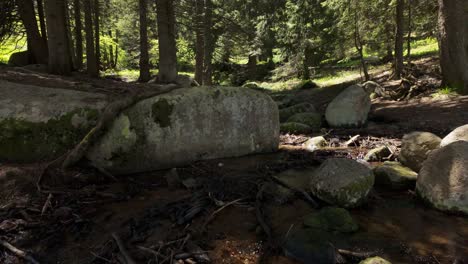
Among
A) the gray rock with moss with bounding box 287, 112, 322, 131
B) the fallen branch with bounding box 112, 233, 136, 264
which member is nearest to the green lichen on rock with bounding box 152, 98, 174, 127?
the fallen branch with bounding box 112, 233, 136, 264

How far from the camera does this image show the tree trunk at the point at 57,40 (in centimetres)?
1055

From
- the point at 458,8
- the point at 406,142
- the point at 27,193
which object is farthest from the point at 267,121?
the point at 458,8

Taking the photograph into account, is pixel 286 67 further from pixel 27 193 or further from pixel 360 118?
pixel 27 193

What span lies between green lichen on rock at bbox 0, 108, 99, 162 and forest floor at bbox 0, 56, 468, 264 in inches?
14.8

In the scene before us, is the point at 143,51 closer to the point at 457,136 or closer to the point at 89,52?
the point at 89,52

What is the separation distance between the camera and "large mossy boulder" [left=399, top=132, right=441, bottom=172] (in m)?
5.98

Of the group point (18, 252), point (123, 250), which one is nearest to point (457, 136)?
point (123, 250)

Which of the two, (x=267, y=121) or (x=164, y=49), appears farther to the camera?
(x=164, y=49)

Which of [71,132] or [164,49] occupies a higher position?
[164,49]

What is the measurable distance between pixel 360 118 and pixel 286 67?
15.2 metres

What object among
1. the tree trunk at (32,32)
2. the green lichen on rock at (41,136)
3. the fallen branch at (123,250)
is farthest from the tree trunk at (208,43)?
the fallen branch at (123,250)

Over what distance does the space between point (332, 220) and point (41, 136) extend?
5463mm

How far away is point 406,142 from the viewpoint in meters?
6.32

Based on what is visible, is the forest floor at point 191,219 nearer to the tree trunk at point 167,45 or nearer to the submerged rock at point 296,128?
the submerged rock at point 296,128
